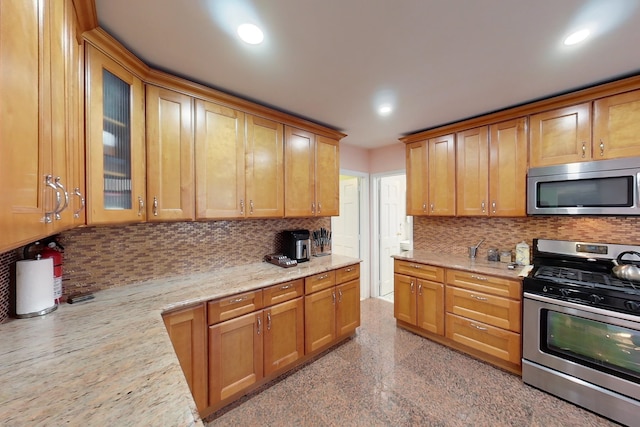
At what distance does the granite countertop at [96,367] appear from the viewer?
27.7 inches

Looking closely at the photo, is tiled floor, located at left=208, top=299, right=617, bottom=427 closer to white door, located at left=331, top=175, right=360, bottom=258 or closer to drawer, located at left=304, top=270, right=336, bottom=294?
drawer, located at left=304, top=270, right=336, bottom=294

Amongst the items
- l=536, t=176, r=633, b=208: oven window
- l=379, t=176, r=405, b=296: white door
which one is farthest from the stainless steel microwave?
l=379, t=176, r=405, b=296: white door

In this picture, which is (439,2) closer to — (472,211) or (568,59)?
(568,59)

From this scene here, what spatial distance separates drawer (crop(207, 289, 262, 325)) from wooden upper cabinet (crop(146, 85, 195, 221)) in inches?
27.0

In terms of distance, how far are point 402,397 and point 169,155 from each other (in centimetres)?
260

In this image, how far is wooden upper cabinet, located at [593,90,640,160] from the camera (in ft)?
6.19

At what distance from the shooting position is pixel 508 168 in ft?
8.12

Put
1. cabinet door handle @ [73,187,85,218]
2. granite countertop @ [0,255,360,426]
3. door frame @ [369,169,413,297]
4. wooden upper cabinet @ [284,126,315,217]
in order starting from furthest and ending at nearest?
door frame @ [369,169,413,297] < wooden upper cabinet @ [284,126,315,217] < cabinet door handle @ [73,187,85,218] < granite countertop @ [0,255,360,426]

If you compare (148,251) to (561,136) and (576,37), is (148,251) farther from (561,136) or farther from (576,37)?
(561,136)

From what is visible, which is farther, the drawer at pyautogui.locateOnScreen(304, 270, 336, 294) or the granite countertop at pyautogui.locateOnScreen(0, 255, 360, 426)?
the drawer at pyautogui.locateOnScreen(304, 270, 336, 294)

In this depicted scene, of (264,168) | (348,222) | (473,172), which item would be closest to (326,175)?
(264,168)

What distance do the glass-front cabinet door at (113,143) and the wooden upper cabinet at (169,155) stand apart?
0.06m

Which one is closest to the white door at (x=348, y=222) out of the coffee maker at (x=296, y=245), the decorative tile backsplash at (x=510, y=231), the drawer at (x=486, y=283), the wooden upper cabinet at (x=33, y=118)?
the decorative tile backsplash at (x=510, y=231)

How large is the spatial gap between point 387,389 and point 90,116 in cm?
278
